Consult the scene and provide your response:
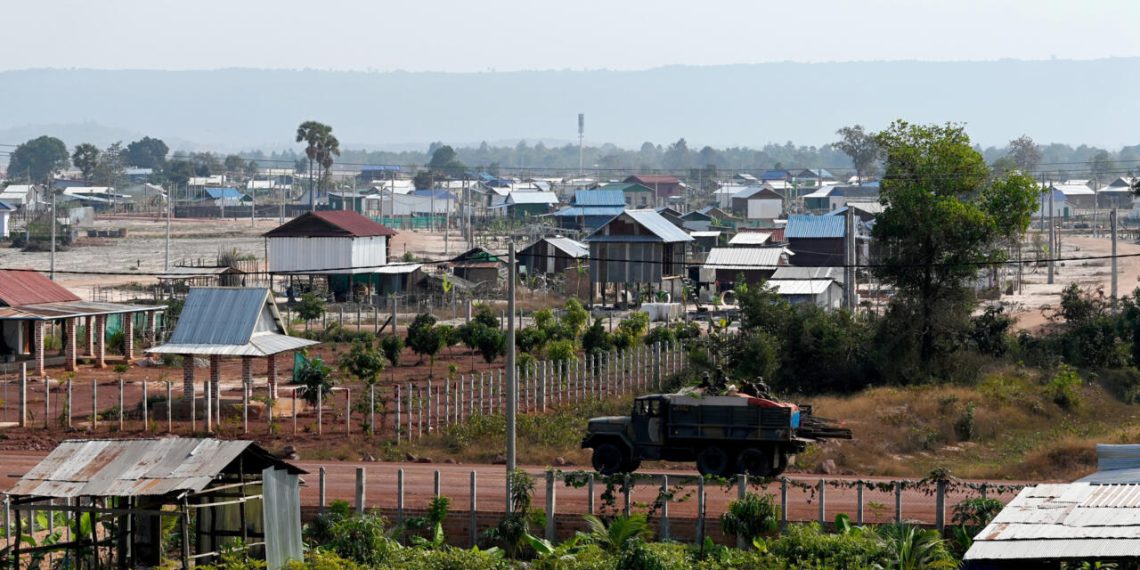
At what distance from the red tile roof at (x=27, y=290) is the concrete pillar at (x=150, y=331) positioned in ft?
13.9

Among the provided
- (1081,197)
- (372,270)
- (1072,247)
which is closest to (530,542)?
(372,270)

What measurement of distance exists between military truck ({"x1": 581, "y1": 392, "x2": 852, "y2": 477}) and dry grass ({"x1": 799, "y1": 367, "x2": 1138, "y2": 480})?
10.8 feet

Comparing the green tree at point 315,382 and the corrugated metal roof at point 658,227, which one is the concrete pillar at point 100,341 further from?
the corrugated metal roof at point 658,227

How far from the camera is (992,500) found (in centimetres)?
2481

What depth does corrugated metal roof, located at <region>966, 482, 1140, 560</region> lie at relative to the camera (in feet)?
58.3

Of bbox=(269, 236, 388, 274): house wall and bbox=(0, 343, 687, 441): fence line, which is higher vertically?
bbox=(269, 236, 388, 274): house wall

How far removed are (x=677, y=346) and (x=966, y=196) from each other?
10226 mm

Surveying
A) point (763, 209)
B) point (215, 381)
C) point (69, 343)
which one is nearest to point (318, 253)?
point (69, 343)

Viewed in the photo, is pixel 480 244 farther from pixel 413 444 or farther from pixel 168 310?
pixel 413 444

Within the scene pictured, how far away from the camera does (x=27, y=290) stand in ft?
168

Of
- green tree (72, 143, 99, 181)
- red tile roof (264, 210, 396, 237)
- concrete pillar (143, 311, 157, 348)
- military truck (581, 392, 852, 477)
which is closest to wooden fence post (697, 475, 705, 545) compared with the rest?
military truck (581, 392, 852, 477)

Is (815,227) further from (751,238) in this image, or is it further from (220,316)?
(220,316)

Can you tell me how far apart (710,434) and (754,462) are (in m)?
1.02

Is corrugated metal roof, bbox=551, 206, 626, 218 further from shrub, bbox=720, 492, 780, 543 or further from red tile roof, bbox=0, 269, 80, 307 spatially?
shrub, bbox=720, 492, 780, 543
